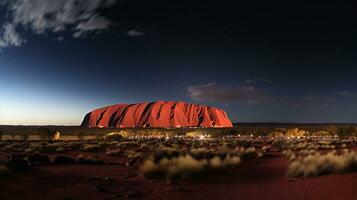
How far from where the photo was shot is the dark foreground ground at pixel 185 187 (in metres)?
12.7

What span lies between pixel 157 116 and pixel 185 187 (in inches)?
6469

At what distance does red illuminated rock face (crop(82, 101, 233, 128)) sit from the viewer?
585 ft

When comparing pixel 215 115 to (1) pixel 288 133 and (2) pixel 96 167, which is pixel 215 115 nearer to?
(1) pixel 288 133

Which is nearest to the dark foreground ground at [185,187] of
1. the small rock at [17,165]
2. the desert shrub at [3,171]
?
the desert shrub at [3,171]

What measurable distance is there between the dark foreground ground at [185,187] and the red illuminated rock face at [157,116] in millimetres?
157570

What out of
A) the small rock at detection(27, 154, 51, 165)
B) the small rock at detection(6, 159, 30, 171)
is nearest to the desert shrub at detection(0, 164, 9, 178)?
the small rock at detection(6, 159, 30, 171)

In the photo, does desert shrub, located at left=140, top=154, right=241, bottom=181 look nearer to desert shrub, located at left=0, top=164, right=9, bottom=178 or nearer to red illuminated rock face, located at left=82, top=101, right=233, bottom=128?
desert shrub, located at left=0, top=164, right=9, bottom=178

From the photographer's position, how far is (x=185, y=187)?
1503 cm

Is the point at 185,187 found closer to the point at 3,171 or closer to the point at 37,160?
the point at 3,171

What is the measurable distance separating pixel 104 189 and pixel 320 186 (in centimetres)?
791

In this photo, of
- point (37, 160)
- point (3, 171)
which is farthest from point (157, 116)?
point (3, 171)

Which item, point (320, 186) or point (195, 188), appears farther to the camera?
point (195, 188)

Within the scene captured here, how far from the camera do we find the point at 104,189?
15047mm

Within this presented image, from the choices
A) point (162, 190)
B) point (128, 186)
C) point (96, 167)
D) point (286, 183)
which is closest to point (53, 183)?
point (128, 186)
